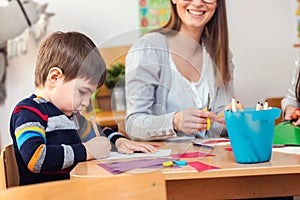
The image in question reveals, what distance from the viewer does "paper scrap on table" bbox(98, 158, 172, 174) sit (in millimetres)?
1224

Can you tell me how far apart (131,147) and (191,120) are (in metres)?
0.17

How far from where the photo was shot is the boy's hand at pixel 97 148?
1.38 meters

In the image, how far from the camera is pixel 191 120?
1425mm

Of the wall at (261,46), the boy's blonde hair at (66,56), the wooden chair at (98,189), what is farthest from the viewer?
the wall at (261,46)

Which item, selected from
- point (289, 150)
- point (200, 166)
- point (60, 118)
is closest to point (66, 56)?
point (60, 118)

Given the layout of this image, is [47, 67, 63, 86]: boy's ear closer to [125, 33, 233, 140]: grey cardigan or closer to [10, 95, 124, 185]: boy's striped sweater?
[10, 95, 124, 185]: boy's striped sweater

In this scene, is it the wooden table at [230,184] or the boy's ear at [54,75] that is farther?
the boy's ear at [54,75]

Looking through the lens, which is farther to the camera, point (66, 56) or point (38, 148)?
point (66, 56)

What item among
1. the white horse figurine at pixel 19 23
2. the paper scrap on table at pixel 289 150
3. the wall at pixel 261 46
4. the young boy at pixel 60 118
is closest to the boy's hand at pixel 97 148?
the young boy at pixel 60 118

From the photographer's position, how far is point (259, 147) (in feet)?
4.02

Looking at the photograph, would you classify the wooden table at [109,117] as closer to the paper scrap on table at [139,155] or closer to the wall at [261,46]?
the paper scrap on table at [139,155]

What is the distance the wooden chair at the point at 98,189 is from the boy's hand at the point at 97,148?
1.54ft

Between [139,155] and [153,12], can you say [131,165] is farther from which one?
[153,12]

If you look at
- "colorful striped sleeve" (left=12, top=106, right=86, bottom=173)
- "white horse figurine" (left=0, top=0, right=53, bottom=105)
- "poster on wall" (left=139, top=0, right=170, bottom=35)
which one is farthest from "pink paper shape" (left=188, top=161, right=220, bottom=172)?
"white horse figurine" (left=0, top=0, right=53, bottom=105)
